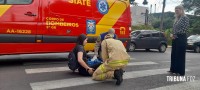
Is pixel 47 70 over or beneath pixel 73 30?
beneath

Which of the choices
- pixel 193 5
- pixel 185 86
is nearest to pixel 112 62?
pixel 185 86

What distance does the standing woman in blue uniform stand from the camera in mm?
8117

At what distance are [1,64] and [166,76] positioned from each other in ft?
14.5

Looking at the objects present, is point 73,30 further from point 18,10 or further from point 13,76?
point 13,76

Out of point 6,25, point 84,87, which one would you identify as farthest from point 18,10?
point 84,87

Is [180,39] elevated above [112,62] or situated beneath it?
elevated above

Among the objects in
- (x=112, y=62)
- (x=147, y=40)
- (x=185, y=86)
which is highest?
(x=112, y=62)

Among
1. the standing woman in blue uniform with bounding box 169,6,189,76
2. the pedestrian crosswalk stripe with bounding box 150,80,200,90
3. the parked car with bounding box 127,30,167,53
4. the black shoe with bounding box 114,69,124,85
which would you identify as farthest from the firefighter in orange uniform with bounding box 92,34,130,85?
the parked car with bounding box 127,30,167,53

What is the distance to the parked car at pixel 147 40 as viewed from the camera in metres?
19.6

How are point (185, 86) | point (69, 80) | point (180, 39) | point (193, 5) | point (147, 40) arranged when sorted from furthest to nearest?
1. point (193, 5)
2. point (147, 40)
3. point (180, 39)
4. point (69, 80)
5. point (185, 86)

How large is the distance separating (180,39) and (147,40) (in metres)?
12.0

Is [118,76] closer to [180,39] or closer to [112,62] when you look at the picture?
[112,62]

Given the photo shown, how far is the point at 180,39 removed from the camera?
8.18 metres

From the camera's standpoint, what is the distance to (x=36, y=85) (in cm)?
651
